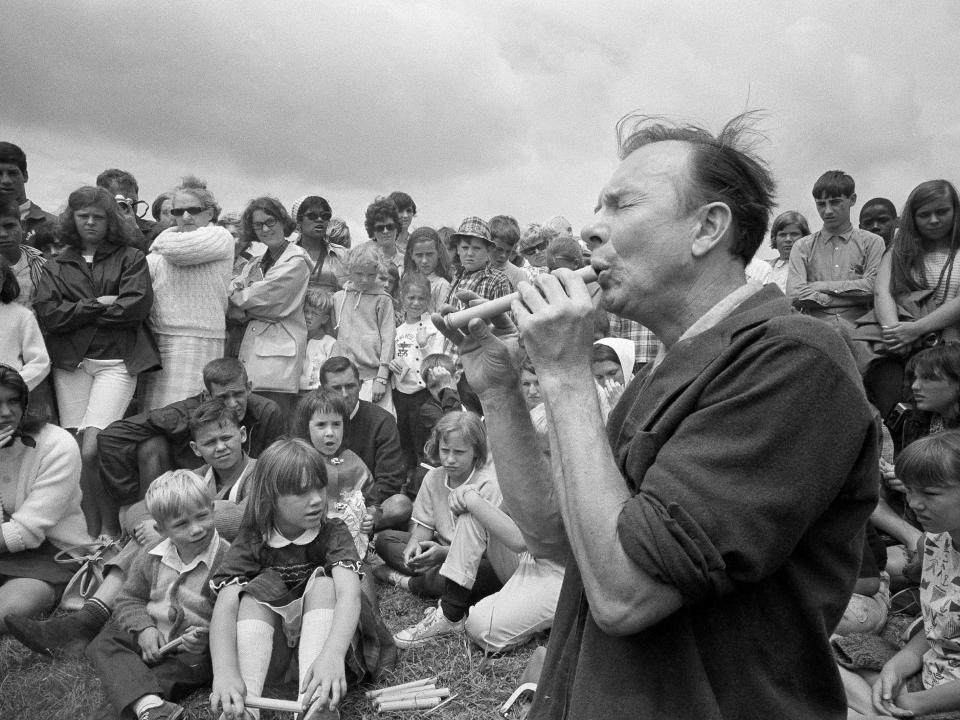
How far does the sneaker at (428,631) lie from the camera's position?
440 centimetres

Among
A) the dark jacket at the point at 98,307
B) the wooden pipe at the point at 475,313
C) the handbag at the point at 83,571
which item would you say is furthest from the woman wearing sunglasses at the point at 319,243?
the wooden pipe at the point at 475,313

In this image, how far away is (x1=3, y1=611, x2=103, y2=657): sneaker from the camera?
4238 mm

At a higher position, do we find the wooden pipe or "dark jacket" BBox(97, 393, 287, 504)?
the wooden pipe

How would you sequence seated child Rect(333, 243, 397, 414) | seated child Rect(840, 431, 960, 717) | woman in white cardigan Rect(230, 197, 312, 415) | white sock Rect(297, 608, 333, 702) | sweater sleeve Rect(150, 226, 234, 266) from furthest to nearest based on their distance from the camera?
seated child Rect(333, 243, 397, 414) → woman in white cardigan Rect(230, 197, 312, 415) → sweater sleeve Rect(150, 226, 234, 266) → white sock Rect(297, 608, 333, 702) → seated child Rect(840, 431, 960, 717)

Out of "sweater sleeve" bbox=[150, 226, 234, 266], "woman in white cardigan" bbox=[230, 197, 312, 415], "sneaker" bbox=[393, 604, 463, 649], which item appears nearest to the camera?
"sneaker" bbox=[393, 604, 463, 649]

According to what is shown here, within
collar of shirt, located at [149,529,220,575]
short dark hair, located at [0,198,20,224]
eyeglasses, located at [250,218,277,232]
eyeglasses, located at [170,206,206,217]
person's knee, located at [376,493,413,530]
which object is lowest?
person's knee, located at [376,493,413,530]

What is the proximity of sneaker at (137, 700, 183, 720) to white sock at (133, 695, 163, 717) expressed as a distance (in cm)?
1

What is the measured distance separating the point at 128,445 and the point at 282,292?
1.59 meters

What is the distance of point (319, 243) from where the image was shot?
23.7ft

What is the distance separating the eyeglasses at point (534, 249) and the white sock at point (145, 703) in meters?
5.30

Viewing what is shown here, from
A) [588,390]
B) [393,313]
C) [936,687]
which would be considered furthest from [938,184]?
[588,390]

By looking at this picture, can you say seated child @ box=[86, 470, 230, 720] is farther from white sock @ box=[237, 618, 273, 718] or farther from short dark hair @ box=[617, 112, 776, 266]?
short dark hair @ box=[617, 112, 776, 266]

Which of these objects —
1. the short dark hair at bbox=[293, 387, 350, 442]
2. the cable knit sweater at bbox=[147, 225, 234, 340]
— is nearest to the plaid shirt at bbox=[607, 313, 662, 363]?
the short dark hair at bbox=[293, 387, 350, 442]

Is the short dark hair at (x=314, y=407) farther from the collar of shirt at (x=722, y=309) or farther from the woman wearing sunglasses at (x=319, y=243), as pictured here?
the collar of shirt at (x=722, y=309)
